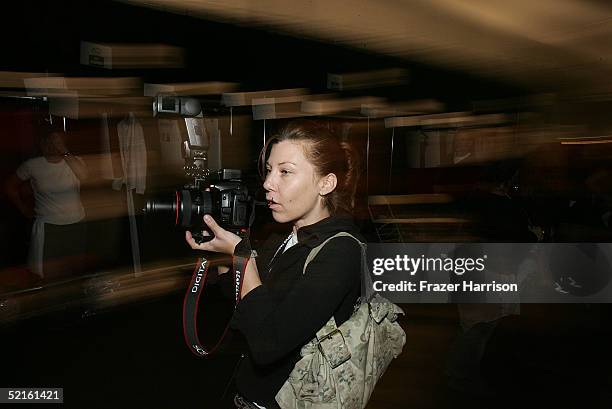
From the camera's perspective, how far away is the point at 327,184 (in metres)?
1.35

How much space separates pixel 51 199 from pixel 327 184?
2.56m

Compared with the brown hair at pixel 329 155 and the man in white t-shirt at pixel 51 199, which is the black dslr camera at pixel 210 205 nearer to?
the brown hair at pixel 329 155

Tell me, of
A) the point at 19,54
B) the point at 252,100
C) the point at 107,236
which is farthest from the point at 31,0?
the point at 107,236

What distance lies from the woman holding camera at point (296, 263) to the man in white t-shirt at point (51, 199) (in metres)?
2.32

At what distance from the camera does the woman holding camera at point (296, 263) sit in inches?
46.2

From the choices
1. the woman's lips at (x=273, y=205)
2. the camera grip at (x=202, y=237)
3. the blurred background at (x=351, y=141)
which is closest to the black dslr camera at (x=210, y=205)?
the camera grip at (x=202, y=237)

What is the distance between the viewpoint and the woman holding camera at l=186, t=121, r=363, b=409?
117cm

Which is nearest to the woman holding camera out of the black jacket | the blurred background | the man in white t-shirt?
the black jacket

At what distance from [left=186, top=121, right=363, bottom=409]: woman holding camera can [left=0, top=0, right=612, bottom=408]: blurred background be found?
734 millimetres

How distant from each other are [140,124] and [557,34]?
2.30 metres

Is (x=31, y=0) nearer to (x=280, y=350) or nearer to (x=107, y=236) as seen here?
(x=107, y=236)

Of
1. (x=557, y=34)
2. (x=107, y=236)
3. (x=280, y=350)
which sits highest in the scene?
(x=557, y=34)

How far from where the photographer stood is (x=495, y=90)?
99.0 inches

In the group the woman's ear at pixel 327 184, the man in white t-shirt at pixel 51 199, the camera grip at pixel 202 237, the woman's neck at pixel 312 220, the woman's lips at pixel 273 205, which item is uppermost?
the woman's ear at pixel 327 184
